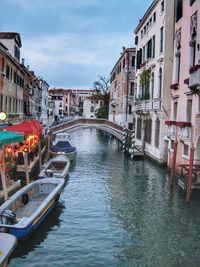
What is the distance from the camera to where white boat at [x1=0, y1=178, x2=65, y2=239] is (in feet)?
31.1

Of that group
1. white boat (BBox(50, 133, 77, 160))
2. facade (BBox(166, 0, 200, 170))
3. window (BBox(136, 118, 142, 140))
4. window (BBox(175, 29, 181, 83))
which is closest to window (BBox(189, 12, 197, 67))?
facade (BBox(166, 0, 200, 170))

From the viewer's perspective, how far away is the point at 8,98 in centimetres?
2486

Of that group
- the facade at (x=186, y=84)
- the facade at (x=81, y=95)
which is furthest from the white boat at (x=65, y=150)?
the facade at (x=81, y=95)

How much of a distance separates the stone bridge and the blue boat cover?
33.4 feet

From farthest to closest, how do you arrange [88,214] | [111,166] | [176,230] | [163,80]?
1. [111,166]
2. [163,80]
3. [88,214]
4. [176,230]

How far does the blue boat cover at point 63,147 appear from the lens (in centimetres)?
2573

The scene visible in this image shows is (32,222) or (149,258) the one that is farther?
(32,222)

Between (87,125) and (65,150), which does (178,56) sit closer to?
(65,150)

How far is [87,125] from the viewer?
42875 mm

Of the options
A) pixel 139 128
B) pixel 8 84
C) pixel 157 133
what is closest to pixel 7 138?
pixel 8 84

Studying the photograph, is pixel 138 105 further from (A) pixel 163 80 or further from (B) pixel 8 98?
(B) pixel 8 98

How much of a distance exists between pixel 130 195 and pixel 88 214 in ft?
11.0

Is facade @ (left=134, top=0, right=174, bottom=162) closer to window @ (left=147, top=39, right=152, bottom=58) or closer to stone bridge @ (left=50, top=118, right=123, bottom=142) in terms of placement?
window @ (left=147, top=39, right=152, bottom=58)

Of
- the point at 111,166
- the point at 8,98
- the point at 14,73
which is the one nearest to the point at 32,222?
the point at 111,166
